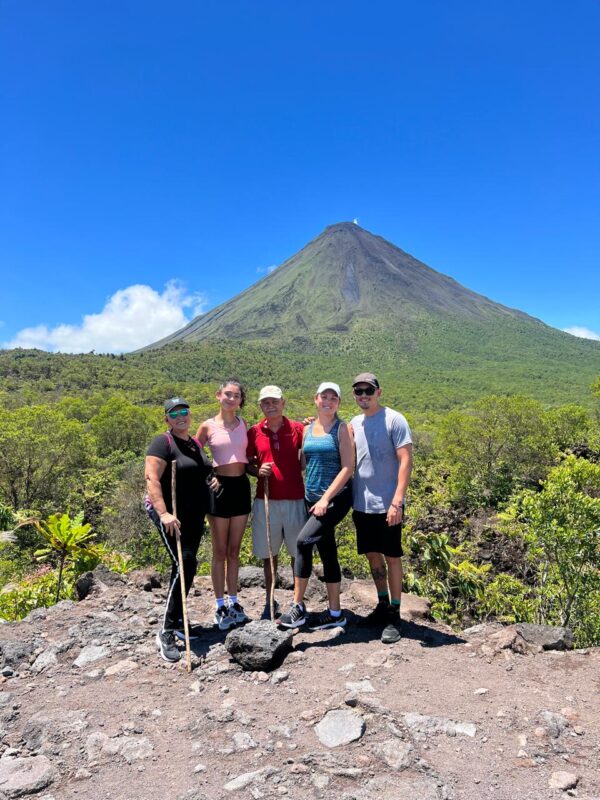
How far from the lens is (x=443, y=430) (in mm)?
25859

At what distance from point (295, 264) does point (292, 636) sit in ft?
642

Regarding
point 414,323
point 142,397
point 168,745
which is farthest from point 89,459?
point 414,323

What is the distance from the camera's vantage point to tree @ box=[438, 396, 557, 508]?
2284 cm

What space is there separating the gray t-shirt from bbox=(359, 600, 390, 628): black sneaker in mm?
951

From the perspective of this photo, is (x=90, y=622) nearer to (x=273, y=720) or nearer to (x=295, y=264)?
(x=273, y=720)

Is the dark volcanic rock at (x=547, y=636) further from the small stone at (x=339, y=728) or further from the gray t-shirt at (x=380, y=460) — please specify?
the small stone at (x=339, y=728)

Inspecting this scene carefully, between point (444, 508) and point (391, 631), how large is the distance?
19017mm

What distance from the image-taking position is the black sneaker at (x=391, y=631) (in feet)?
12.3

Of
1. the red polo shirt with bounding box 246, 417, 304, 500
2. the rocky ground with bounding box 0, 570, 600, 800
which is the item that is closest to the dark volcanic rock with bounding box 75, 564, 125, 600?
the rocky ground with bounding box 0, 570, 600, 800

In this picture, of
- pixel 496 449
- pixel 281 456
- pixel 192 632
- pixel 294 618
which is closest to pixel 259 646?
pixel 294 618

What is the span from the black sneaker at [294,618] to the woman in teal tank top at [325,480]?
0.01 metres

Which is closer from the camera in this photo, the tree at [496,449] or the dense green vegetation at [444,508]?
the dense green vegetation at [444,508]

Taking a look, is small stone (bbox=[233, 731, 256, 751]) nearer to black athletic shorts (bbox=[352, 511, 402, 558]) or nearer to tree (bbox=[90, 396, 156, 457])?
black athletic shorts (bbox=[352, 511, 402, 558])

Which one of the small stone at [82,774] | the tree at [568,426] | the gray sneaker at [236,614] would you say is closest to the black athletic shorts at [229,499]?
the gray sneaker at [236,614]
